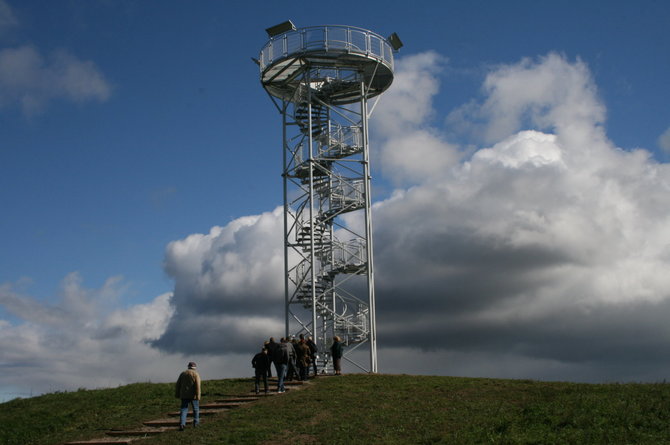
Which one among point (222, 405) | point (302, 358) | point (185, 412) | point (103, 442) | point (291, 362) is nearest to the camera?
point (103, 442)

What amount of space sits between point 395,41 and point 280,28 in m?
5.83

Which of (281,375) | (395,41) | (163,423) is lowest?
(163,423)

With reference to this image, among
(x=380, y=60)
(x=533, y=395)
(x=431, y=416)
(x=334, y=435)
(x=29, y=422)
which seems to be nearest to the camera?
(x=334, y=435)

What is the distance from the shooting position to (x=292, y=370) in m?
26.9

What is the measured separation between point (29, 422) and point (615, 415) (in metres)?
17.4

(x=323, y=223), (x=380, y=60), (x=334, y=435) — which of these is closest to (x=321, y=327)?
(x=323, y=223)

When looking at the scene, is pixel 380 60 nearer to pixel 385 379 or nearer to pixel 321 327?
pixel 321 327

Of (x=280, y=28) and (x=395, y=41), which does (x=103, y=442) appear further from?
(x=395, y=41)

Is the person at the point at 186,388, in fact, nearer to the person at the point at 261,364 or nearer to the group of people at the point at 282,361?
the group of people at the point at 282,361

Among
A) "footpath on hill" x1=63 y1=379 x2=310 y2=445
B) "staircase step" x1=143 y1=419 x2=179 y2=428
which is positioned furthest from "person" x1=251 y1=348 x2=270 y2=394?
"staircase step" x1=143 y1=419 x2=179 y2=428

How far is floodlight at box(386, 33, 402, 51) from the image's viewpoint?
126 feet

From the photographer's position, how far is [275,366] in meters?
25.1

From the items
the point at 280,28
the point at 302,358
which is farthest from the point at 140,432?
the point at 280,28

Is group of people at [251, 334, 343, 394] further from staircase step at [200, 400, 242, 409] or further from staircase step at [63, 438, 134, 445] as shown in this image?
staircase step at [63, 438, 134, 445]
